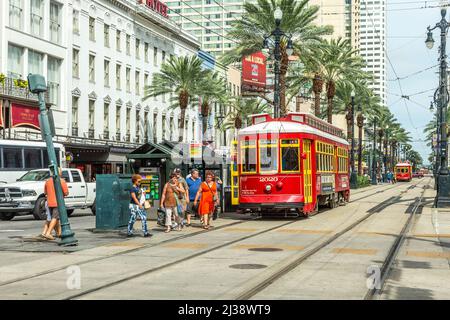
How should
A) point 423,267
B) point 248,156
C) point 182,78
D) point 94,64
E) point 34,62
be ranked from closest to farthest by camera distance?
point 423,267
point 248,156
point 34,62
point 94,64
point 182,78

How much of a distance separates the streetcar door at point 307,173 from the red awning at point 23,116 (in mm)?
21982

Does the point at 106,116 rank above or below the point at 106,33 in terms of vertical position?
below

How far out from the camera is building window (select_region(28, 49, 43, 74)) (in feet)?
139

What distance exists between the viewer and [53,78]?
45406mm

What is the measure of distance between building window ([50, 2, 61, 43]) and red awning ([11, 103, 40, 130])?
724cm

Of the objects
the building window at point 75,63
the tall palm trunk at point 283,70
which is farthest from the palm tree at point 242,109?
the tall palm trunk at point 283,70

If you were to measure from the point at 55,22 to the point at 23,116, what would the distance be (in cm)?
963

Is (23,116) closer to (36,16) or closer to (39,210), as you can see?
(36,16)

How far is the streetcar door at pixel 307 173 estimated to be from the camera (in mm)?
22161

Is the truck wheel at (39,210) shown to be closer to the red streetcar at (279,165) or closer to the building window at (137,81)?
the red streetcar at (279,165)

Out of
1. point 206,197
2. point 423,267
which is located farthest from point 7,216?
point 423,267

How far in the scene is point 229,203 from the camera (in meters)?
26.6
